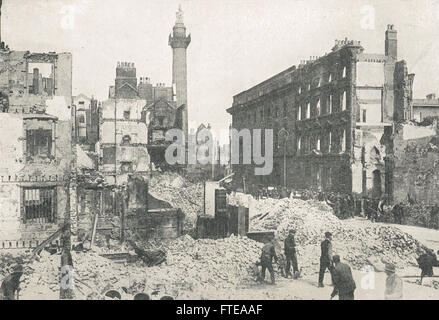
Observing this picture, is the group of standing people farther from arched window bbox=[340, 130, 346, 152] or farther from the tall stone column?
the tall stone column

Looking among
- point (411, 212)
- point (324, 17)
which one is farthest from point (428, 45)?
point (411, 212)

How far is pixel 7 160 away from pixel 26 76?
10.9ft

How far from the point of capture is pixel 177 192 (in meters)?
24.9

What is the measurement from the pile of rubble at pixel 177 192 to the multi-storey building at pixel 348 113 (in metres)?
8.23

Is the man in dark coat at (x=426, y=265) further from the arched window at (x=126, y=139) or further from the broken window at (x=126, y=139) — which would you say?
the arched window at (x=126, y=139)

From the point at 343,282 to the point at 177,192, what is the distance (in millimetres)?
15293

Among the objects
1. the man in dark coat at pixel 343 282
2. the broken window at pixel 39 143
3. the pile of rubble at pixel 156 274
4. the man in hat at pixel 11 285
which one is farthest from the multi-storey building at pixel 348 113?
the man in hat at pixel 11 285

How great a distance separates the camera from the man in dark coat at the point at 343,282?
10.9 m

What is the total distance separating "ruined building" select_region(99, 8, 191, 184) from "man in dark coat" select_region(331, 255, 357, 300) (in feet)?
35.6

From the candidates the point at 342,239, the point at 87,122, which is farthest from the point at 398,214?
the point at 87,122

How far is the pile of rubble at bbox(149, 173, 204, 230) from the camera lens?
23250 millimetres

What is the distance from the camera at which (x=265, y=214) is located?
2036cm

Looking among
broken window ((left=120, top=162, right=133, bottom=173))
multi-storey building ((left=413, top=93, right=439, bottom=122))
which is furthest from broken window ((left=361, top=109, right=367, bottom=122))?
broken window ((left=120, top=162, right=133, bottom=173))
